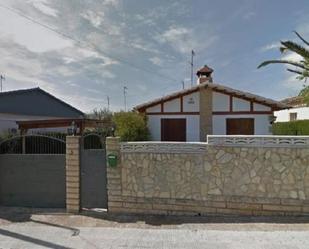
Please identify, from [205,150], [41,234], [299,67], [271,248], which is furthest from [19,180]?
[299,67]

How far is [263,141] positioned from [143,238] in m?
3.30

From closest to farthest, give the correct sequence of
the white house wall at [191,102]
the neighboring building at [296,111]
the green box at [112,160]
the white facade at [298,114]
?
the green box at [112,160]
the white house wall at [191,102]
the neighboring building at [296,111]
the white facade at [298,114]

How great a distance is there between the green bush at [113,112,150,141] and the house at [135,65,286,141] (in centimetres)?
155

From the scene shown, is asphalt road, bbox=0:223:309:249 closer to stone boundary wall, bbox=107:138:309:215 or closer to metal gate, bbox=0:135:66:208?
stone boundary wall, bbox=107:138:309:215

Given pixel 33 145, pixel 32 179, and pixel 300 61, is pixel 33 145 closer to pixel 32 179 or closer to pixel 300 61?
pixel 32 179

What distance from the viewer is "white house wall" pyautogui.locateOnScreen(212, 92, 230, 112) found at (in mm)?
16781

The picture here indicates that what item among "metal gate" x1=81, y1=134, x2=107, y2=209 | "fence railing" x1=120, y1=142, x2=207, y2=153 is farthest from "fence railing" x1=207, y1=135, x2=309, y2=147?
"metal gate" x1=81, y1=134, x2=107, y2=209

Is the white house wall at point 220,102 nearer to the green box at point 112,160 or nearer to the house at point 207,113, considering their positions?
the house at point 207,113

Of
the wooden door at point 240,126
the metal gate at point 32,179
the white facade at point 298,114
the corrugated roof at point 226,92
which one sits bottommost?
the metal gate at point 32,179

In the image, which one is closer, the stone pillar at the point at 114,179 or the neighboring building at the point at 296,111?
the stone pillar at the point at 114,179

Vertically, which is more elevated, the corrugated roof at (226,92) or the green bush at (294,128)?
the corrugated roof at (226,92)

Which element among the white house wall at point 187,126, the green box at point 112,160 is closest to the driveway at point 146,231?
the green box at point 112,160

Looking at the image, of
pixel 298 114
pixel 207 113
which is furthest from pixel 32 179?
pixel 298 114

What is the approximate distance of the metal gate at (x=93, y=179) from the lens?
25.3ft
